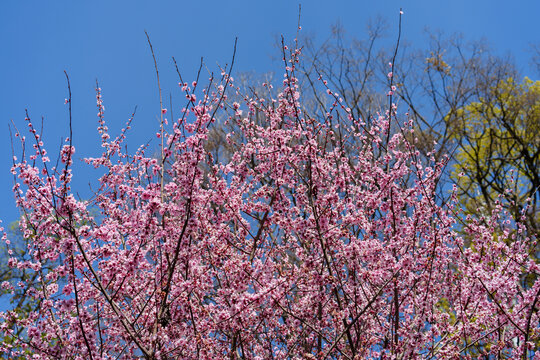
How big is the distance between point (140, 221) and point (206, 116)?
1.13m

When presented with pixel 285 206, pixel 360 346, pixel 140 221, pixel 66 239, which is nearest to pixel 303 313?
pixel 360 346

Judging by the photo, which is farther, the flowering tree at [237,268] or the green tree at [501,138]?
the green tree at [501,138]

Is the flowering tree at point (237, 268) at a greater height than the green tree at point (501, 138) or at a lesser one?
lesser

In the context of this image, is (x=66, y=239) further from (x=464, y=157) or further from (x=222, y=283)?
(x=464, y=157)

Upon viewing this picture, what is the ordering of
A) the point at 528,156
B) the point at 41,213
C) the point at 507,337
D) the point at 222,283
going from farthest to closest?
the point at 528,156, the point at 222,283, the point at 507,337, the point at 41,213

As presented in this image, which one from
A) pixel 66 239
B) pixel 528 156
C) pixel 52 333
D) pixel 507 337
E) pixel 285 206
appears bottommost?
pixel 507 337

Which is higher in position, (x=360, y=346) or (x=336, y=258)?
(x=336, y=258)

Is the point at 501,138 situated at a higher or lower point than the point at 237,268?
higher

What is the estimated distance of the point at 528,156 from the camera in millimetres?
13375

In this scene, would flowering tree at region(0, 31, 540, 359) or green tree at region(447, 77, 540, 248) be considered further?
green tree at region(447, 77, 540, 248)

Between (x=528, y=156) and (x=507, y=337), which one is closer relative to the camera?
(x=507, y=337)

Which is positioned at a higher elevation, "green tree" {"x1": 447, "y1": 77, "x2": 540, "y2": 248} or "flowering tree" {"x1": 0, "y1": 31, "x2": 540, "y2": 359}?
"green tree" {"x1": 447, "y1": 77, "x2": 540, "y2": 248}

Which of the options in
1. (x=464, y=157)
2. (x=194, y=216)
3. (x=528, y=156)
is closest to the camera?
(x=194, y=216)

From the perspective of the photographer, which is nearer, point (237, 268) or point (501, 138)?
point (237, 268)
